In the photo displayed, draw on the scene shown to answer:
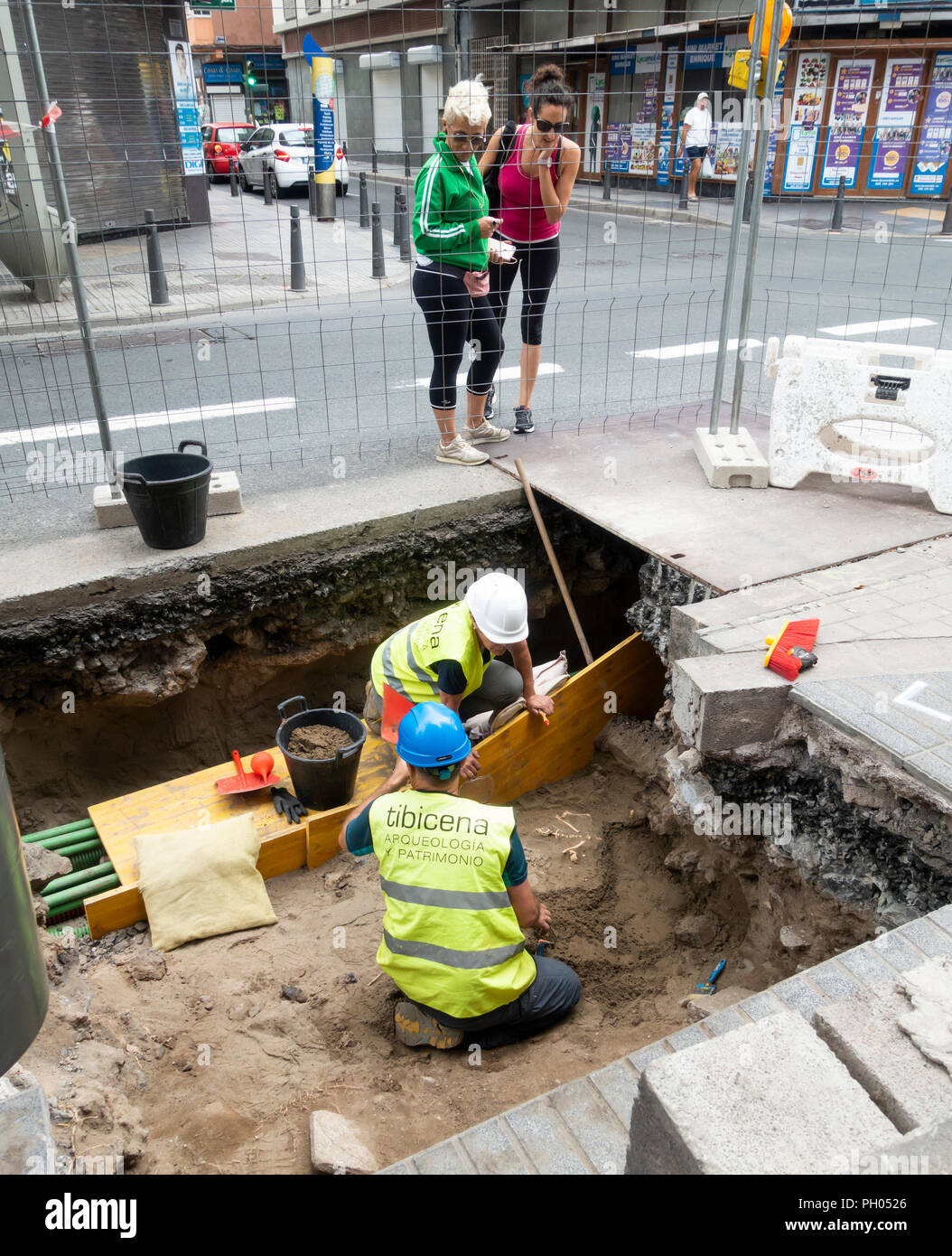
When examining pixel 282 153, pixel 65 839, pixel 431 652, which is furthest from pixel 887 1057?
pixel 282 153

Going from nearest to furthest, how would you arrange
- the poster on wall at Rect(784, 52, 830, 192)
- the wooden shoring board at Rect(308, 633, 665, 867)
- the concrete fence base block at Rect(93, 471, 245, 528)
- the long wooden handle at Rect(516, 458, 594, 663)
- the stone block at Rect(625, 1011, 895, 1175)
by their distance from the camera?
the stone block at Rect(625, 1011, 895, 1175), the wooden shoring board at Rect(308, 633, 665, 867), the concrete fence base block at Rect(93, 471, 245, 528), the long wooden handle at Rect(516, 458, 594, 663), the poster on wall at Rect(784, 52, 830, 192)

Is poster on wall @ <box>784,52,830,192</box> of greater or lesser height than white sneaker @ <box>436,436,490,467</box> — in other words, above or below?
above

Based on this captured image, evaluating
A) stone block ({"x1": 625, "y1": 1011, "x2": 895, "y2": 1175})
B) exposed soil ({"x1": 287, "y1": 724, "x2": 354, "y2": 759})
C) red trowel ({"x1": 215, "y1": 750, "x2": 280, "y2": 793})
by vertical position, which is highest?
stone block ({"x1": 625, "y1": 1011, "x2": 895, "y2": 1175})

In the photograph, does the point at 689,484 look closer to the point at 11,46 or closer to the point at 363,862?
the point at 363,862

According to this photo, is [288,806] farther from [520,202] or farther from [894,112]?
[894,112]

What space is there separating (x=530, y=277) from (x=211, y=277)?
8.08m

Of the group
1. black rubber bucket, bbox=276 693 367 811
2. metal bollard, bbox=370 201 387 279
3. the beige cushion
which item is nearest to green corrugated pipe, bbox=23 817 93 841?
the beige cushion

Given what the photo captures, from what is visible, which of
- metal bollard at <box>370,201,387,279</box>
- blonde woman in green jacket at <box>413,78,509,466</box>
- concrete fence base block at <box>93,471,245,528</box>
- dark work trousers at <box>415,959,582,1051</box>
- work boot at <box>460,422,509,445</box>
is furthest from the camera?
metal bollard at <box>370,201,387,279</box>

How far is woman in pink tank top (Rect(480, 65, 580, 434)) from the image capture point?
548cm

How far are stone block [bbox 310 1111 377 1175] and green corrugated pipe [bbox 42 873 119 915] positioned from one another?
171 cm

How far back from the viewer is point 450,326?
18.3ft

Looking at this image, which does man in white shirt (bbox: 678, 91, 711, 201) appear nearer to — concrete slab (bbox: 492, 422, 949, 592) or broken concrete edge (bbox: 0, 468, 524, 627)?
concrete slab (bbox: 492, 422, 949, 592)

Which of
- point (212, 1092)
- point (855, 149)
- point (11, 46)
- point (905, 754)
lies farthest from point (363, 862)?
point (855, 149)
